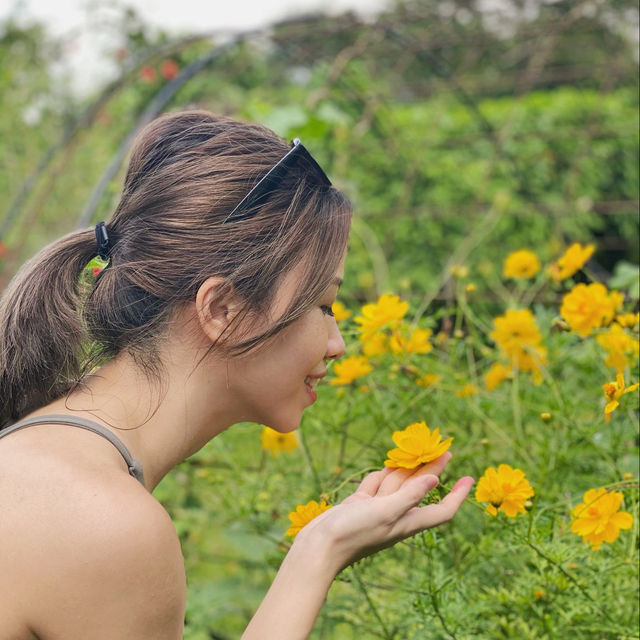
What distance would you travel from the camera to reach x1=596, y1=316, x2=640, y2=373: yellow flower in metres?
1.21

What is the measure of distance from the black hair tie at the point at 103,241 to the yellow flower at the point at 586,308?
64cm

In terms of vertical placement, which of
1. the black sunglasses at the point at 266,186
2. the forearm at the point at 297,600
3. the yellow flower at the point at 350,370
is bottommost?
the yellow flower at the point at 350,370

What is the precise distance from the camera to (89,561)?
84cm

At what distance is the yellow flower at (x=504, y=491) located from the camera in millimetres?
906

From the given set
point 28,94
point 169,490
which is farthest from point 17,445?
point 28,94

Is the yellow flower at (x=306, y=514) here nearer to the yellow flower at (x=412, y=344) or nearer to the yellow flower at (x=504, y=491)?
the yellow flower at (x=504, y=491)

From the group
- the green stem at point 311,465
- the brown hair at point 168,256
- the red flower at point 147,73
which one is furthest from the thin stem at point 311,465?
the red flower at point 147,73

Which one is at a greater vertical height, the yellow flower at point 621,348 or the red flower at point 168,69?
the yellow flower at point 621,348

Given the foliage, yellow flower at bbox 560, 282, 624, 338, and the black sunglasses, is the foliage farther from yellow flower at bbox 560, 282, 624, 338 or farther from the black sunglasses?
the black sunglasses

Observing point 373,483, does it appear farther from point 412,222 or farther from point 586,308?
point 412,222

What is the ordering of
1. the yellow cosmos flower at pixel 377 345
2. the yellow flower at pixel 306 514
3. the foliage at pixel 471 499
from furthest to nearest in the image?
1. the yellow cosmos flower at pixel 377 345
2. the foliage at pixel 471 499
3. the yellow flower at pixel 306 514

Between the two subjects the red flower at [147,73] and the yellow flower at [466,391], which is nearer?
the yellow flower at [466,391]

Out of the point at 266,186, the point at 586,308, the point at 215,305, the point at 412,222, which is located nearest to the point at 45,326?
the point at 215,305

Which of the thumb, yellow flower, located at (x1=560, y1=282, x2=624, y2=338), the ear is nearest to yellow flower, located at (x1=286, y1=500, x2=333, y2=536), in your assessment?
the thumb
